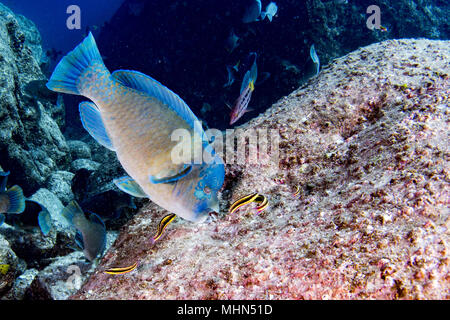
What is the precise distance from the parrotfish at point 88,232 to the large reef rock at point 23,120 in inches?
205

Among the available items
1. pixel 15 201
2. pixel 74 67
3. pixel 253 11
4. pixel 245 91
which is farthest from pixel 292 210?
pixel 253 11

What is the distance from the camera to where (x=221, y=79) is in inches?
504

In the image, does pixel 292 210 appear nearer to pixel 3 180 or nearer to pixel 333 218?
pixel 333 218

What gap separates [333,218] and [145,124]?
55.8 inches

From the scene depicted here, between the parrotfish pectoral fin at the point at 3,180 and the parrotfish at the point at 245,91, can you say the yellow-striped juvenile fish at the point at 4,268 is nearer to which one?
the parrotfish pectoral fin at the point at 3,180

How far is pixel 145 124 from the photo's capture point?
1370 mm

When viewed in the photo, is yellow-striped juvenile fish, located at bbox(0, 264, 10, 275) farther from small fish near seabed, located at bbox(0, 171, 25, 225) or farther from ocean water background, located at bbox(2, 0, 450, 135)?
ocean water background, located at bbox(2, 0, 450, 135)

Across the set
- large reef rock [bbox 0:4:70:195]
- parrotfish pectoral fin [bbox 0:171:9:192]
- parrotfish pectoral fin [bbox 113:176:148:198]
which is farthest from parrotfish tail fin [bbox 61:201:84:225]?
large reef rock [bbox 0:4:70:195]

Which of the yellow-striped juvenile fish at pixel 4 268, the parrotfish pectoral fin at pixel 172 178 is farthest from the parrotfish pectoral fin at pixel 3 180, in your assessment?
the parrotfish pectoral fin at pixel 172 178

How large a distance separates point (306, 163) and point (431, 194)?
128 centimetres

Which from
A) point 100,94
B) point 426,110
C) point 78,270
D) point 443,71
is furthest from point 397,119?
point 78,270

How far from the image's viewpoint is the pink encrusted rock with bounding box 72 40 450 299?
128cm

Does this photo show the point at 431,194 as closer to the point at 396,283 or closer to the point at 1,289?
the point at 396,283

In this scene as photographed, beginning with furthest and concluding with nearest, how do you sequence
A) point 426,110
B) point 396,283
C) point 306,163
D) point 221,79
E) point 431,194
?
1. point 221,79
2. point 306,163
3. point 426,110
4. point 431,194
5. point 396,283
